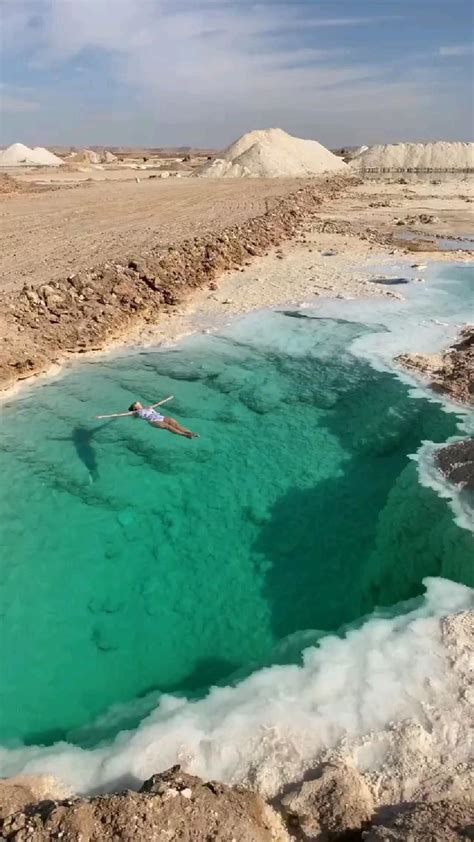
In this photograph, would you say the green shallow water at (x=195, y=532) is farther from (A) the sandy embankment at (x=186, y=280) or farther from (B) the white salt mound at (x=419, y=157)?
(B) the white salt mound at (x=419, y=157)

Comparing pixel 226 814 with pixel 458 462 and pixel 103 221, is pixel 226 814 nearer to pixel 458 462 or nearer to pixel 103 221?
pixel 458 462

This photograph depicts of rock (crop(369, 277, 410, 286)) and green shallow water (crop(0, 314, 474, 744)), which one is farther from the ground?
rock (crop(369, 277, 410, 286))

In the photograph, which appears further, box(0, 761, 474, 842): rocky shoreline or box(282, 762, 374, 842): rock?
box(282, 762, 374, 842): rock

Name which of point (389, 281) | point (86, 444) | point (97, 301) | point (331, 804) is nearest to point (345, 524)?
point (331, 804)

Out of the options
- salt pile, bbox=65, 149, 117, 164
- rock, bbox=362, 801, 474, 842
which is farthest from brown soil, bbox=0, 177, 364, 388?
salt pile, bbox=65, 149, 117, 164

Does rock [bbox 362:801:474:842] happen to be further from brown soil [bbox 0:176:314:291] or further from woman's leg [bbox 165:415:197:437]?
brown soil [bbox 0:176:314:291]

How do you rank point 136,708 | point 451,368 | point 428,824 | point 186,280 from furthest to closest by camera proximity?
point 186,280 < point 451,368 < point 136,708 < point 428,824
